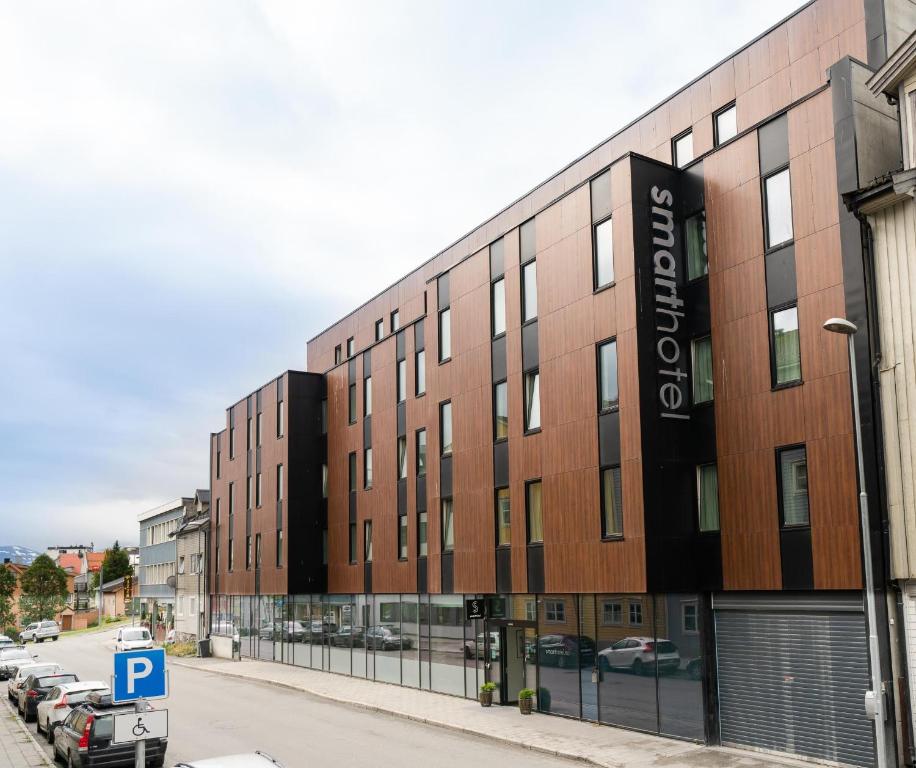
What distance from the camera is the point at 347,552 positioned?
139ft

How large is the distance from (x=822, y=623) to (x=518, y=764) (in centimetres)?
745

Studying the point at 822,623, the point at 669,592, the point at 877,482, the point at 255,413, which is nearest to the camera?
the point at 877,482

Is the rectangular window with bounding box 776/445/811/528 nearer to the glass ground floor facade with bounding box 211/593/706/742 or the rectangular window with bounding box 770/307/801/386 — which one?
the rectangular window with bounding box 770/307/801/386

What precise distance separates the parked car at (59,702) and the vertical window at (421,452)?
44.2 feet

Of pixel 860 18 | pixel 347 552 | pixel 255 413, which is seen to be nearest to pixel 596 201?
pixel 860 18

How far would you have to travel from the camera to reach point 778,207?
71.8 feet

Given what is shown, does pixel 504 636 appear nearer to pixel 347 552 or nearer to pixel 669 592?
pixel 669 592

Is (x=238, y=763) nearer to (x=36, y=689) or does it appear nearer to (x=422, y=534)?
(x=36, y=689)

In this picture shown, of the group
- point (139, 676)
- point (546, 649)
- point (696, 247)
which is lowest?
point (546, 649)

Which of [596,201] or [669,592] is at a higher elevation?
[596,201]

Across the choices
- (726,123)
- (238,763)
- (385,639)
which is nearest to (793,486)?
(726,123)

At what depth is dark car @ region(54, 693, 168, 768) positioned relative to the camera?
21.0m

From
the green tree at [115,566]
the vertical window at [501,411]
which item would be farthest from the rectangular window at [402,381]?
the green tree at [115,566]

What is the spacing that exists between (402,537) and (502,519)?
350 inches
